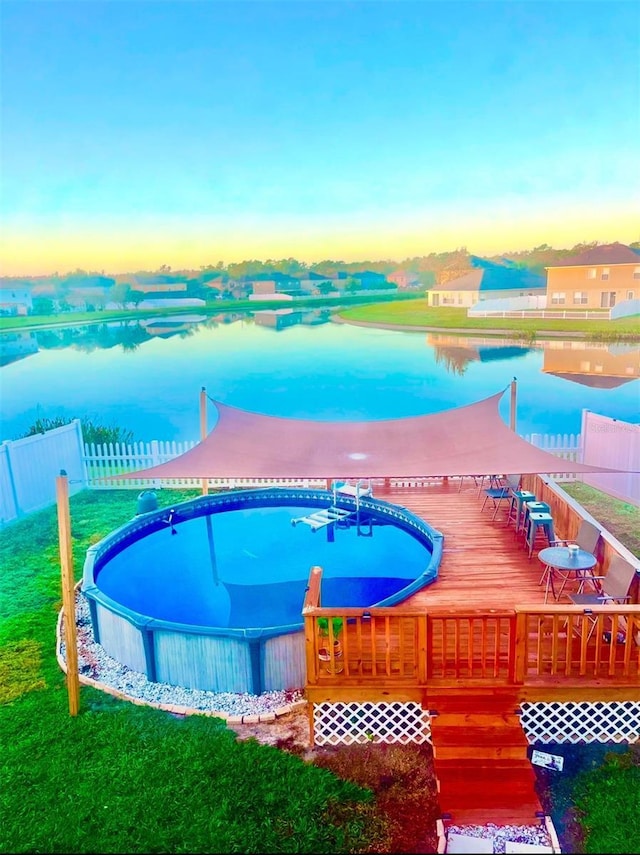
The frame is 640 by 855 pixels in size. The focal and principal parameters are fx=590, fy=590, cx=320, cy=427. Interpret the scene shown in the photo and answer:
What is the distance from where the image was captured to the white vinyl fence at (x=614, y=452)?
400 inches

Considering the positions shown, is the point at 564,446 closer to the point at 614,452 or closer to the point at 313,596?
the point at 614,452

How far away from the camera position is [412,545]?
813cm

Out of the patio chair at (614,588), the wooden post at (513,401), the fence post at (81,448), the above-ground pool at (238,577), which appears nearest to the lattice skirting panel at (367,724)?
the above-ground pool at (238,577)

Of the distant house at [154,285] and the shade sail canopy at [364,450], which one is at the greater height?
the distant house at [154,285]

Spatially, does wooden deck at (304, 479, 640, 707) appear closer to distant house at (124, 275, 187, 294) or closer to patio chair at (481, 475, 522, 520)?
patio chair at (481, 475, 522, 520)

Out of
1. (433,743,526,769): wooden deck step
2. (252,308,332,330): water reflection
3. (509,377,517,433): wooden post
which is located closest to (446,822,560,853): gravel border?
(433,743,526,769): wooden deck step

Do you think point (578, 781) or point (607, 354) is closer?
point (578, 781)

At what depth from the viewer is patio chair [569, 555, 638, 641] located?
4.99 meters

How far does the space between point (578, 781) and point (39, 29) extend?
67.5ft

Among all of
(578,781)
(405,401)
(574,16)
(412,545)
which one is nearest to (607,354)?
(405,401)

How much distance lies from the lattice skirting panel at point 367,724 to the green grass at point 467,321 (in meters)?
15.2

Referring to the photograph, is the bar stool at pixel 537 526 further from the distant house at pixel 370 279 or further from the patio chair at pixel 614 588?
the distant house at pixel 370 279

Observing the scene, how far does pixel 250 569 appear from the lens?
811cm

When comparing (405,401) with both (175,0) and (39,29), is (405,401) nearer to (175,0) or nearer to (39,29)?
(175,0)
